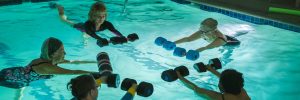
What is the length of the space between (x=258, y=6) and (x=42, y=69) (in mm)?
9015

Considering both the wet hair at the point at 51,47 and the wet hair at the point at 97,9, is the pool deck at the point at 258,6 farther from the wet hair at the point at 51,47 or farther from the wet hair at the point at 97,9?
the wet hair at the point at 51,47

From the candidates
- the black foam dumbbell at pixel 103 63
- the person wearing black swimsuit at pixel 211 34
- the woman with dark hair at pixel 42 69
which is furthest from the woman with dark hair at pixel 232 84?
the person wearing black swimsuit at pixel 211 34

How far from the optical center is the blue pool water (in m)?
6.44

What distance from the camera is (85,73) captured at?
5137 millimetres

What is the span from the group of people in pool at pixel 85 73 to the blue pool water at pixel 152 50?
2.62 feet

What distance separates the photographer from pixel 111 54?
8305 mm

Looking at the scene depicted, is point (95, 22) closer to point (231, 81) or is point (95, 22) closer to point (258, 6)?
point (231, 81)

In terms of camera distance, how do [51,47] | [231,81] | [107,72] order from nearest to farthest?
[231,81], [51,47], [107,72]

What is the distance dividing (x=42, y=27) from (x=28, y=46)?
5.81 feet

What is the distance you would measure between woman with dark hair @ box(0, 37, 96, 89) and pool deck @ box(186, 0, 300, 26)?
7416mm

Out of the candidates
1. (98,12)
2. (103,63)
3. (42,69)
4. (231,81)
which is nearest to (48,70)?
(42,69)

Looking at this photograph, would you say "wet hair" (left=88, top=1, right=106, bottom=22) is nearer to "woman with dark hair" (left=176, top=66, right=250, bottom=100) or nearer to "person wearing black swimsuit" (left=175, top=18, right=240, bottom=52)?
"person wearing black swimsuit" (left=175, top=18, right=240, bottom=52)

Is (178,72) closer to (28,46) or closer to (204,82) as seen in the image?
(204,82)

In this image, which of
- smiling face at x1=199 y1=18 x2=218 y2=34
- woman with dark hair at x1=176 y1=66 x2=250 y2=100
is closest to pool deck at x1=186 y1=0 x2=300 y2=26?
smiling face at x1=199 y1=18 x2=218 y2=34
